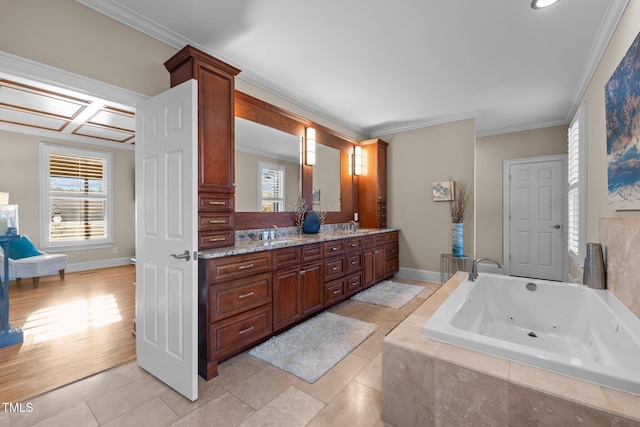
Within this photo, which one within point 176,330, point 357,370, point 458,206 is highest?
point 458,206

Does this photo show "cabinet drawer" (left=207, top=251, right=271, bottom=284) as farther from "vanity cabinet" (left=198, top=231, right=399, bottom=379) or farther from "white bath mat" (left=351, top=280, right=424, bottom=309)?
"white bath mat" (left=351, top=280, right=424, bottom=309)

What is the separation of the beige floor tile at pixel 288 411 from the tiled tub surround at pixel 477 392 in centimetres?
43

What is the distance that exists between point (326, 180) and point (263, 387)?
2.88 m

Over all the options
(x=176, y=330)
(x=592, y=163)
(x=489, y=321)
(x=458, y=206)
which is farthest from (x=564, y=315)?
(x=176, y=330)

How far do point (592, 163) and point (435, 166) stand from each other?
1.98m

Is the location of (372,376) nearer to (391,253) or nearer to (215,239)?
(215,239)

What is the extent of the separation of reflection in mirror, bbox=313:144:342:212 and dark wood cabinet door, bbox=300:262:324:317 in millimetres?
1173

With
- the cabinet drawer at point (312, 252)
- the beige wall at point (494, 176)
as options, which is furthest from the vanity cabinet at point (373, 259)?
the beige wall at point (494, 176)

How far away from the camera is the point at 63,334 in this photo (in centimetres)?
266

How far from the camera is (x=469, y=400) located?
4.14ft

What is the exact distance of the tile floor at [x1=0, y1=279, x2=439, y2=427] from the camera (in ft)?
5.23

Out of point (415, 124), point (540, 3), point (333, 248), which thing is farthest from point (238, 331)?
point (415, 124)

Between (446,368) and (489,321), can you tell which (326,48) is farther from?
(489,321)

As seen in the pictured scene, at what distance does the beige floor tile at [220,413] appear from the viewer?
1576 millimetres
